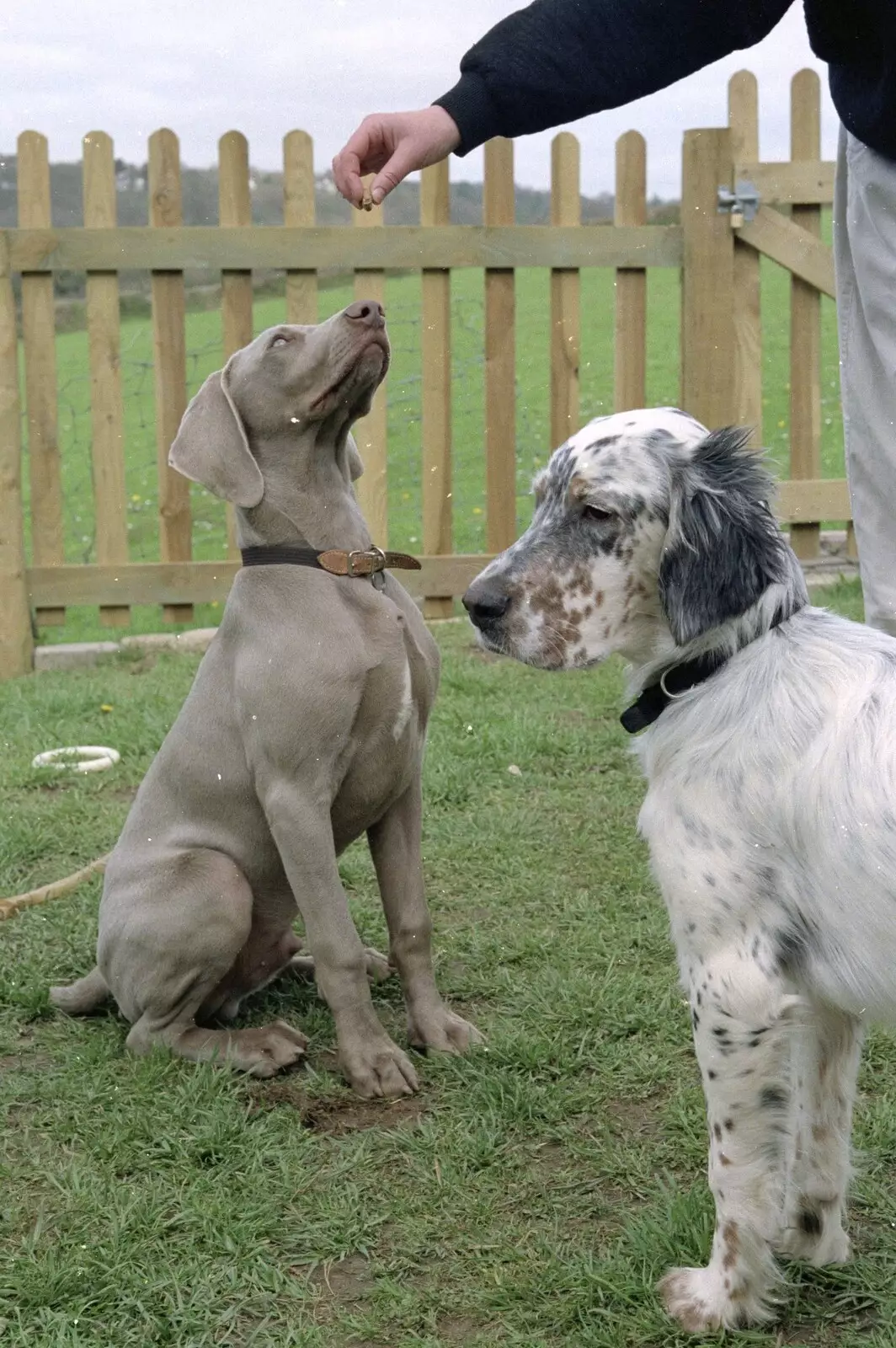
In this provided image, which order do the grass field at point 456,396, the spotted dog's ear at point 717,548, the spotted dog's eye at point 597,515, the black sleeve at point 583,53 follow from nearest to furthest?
the spotted dog's ear at point 717,548 → the spotted dog's eye at point 597,515 → the black sleeve at point 583,53 → the grass field at point 456,396

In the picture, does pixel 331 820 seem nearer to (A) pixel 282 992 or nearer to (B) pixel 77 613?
(A) pixel 282 992

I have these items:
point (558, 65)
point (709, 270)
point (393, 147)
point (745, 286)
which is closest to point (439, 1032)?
point (393, 147)

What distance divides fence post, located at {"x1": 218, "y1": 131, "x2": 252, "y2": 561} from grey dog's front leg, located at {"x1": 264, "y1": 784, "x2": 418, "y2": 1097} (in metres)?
4.22

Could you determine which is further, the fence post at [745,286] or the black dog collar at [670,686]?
the fence post at [745,286]

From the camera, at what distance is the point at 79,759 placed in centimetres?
608

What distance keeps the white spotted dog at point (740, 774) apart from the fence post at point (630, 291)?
520cm

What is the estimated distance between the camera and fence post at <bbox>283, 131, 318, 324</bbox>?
24.5ft

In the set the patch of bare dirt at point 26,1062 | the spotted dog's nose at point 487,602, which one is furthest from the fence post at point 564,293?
the spotted dog's nose at point 487,602

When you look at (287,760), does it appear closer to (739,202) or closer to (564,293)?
(564,293)

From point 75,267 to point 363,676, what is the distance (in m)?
4.94

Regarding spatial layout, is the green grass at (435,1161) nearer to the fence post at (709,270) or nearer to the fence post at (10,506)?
the fence post at (10,506)

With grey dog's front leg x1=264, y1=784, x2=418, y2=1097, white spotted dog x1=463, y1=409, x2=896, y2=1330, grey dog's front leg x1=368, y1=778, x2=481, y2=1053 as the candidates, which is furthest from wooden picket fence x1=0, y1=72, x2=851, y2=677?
white spotted dog x1=463, y1=409, x2=896, y2=1330

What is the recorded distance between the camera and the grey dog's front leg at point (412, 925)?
3.73 metres

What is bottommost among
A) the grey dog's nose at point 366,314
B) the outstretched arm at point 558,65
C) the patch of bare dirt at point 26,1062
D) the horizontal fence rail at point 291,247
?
Answer: the patch of bare dirt at point 26,1062
